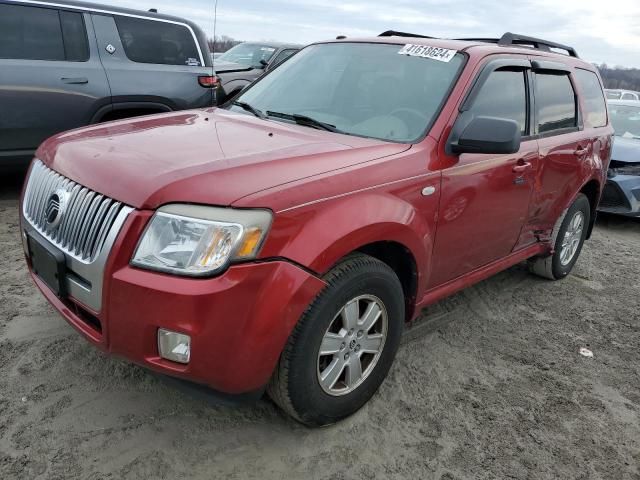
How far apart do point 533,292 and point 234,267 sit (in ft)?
10.7

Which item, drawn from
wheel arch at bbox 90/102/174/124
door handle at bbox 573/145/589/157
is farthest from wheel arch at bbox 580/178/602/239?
wheel arch at bbox 90/102/174/124

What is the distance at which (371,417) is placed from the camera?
2.67 meters

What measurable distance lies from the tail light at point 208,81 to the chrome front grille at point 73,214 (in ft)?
12.9

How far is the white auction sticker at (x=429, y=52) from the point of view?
124 inches

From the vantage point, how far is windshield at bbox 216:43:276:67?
32.3 feet

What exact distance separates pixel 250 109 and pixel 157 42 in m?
3.34

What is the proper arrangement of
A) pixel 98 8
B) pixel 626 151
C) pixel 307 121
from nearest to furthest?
1. pixel 307 121
2. pixel 98 8
3. pixel 626 151

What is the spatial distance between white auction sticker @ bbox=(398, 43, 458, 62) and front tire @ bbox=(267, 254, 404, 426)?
136 centimetres

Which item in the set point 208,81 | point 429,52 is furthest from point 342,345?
point 208,81

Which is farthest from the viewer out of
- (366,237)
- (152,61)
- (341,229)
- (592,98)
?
(152,61)

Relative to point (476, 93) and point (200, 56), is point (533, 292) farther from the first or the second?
point (200, 56)

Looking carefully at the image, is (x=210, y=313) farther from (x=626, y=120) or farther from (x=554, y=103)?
(x=626, y=120)

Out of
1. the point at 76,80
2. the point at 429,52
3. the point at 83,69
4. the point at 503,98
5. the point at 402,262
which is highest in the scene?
the point at 429,52

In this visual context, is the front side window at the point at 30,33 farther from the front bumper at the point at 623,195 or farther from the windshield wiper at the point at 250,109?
the front bumper at the point at 623,195
